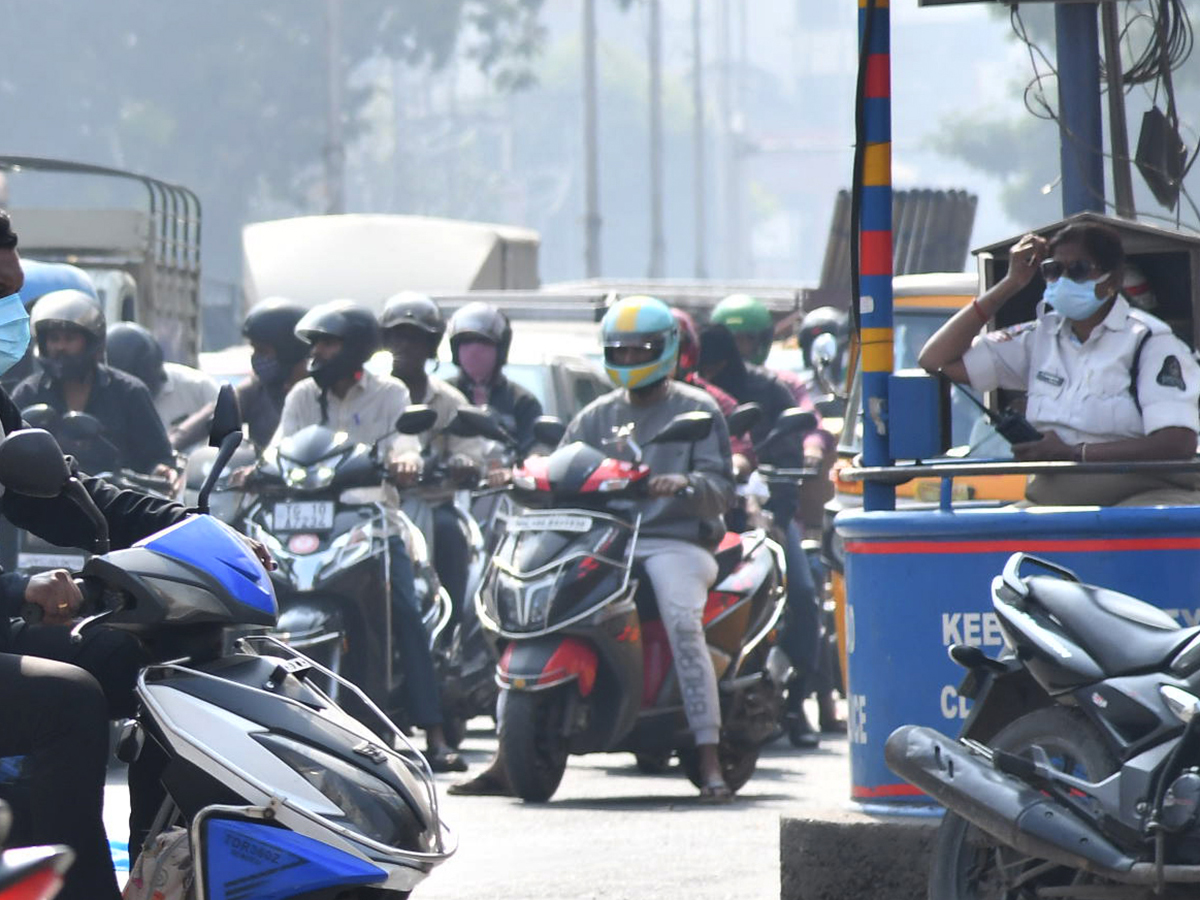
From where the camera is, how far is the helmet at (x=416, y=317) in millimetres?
12355

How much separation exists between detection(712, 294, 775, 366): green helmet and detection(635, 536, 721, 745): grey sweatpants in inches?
183

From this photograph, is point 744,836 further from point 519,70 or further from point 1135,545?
point 519,70

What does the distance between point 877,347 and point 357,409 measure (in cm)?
462

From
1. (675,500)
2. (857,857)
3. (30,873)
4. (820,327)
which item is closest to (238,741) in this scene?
(30,873)

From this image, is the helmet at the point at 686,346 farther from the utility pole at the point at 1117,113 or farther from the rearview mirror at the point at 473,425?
the utility pole at the point at 1117,113

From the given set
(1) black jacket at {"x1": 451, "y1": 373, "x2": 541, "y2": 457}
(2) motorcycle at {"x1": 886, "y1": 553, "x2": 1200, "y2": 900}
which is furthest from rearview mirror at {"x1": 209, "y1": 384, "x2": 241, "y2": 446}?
(1) black jacket at {"x1": 451, "y1": 373, "x2": 541, "y2": 457}

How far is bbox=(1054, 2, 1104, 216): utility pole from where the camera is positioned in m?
8.16

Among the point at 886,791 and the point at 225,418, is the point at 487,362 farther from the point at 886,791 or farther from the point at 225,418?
the point at 225,418

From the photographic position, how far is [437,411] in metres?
12.0

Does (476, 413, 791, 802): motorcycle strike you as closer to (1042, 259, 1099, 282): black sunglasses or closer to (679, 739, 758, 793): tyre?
(679, 739, 758, 793): tyre

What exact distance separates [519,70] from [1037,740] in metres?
53.3

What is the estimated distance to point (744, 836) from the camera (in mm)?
8961

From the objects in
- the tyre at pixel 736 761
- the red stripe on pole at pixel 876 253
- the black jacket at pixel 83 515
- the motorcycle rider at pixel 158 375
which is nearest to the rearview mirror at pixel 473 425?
the tyre at pixel 736 761

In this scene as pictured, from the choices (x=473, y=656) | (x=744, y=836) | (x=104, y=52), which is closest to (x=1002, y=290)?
(x=744, y=836)
